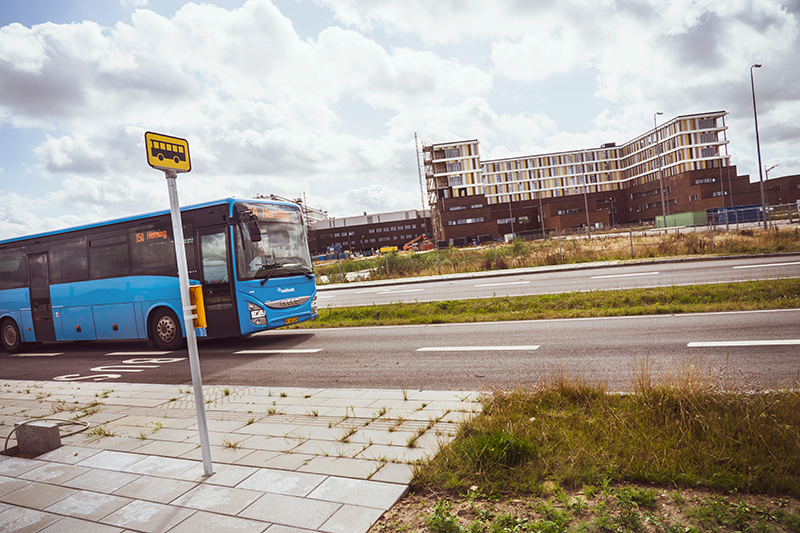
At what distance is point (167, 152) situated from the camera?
4.17 meters

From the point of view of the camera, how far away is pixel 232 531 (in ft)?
10.6

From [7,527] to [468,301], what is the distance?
40.5 ft

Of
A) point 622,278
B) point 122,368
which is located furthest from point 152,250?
point 622,278

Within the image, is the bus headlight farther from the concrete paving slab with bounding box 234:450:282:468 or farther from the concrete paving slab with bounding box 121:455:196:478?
the concrete paving slab with bounding box 234:450:282:468

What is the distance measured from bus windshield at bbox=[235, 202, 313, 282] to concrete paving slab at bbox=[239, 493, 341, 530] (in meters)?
8.06

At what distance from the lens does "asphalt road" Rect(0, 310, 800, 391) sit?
264 inches

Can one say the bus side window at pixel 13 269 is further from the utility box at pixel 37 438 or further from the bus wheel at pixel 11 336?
the utility box at pixel 37 438

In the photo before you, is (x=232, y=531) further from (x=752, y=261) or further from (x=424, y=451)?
(x=752, y=261)

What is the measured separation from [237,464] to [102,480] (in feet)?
3.92

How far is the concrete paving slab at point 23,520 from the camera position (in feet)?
11.8

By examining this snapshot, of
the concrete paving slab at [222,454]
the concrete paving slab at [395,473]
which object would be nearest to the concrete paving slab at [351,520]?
the concrete paving slab at [395,473]

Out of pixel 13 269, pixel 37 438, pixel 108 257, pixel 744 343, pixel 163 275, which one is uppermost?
pixel 13 269

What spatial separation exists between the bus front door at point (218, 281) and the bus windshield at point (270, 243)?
14.8 inches

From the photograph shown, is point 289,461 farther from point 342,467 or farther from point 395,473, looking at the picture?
point 395,473
